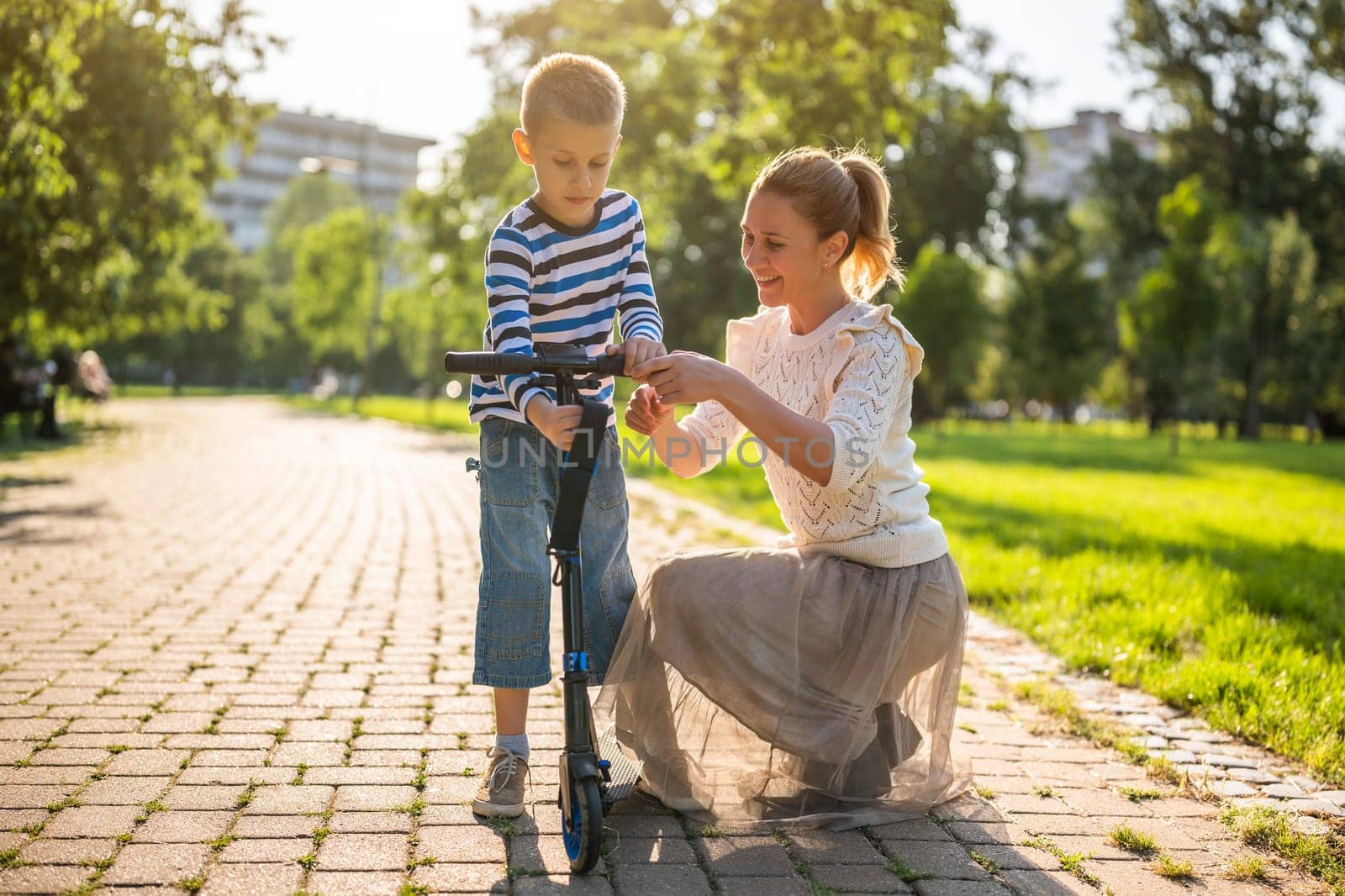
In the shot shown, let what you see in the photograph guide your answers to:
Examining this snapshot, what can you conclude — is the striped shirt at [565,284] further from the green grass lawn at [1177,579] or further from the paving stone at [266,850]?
the green grass lawn at [1177,579]

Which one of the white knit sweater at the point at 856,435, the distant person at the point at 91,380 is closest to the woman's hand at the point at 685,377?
the white knit sweater at the point at 856,435

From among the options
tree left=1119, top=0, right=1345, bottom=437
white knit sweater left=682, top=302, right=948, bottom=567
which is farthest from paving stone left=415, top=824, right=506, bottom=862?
tree left=1119, top=0, right=1345, bottom=437

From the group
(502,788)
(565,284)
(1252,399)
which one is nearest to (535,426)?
(565,284)

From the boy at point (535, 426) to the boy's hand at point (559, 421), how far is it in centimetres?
20

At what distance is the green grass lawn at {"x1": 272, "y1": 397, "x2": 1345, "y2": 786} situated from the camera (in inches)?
181

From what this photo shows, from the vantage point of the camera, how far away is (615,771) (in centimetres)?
331

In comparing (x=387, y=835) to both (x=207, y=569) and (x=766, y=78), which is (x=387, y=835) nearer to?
(x=207, y=569)

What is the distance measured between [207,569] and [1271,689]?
5.64 m

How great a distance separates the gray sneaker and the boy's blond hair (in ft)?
5.50

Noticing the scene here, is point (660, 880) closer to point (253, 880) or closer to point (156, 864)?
point (253, 880)

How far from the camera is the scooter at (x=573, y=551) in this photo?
270 cm

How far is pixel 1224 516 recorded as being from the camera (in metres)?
11.6

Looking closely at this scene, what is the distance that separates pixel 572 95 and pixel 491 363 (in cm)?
76

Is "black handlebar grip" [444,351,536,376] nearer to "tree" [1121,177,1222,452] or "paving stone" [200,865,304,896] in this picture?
"paving stone" [200,865,304,896]
